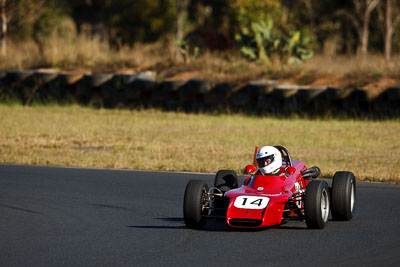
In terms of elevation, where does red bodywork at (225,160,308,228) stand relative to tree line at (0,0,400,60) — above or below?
below

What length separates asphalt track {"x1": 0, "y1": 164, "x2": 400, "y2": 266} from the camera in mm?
6828

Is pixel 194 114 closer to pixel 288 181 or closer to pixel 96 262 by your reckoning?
pixel 288 181

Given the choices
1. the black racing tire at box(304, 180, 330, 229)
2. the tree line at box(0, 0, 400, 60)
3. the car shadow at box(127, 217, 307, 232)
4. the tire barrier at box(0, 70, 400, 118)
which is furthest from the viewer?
the tree line at box(0, 0, 400, 60)

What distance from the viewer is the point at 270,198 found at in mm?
7961

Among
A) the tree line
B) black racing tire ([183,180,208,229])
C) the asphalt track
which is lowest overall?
the asphalt track

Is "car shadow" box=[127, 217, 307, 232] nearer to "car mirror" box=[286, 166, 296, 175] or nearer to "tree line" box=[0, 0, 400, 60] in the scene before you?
"car mirror" box=[286, 166, 296, 175]

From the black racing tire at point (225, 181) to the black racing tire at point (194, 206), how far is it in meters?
0.79

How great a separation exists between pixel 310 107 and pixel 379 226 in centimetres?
1165

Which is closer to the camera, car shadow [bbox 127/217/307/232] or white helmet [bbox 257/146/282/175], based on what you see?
car shadow [bbox 127/217/307/232]

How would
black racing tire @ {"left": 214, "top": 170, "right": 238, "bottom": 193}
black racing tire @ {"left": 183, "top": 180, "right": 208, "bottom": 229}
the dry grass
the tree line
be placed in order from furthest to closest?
the tree line, the dry grass, black racing tire @ {"left": 214, "top": 170, "right": 238, "bottom": 193}, black racing tire @ {"left": 183, "top": 180, "right": 208, "bottom": 229}

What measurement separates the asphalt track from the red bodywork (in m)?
0.16

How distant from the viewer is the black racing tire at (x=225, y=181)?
29.7ft

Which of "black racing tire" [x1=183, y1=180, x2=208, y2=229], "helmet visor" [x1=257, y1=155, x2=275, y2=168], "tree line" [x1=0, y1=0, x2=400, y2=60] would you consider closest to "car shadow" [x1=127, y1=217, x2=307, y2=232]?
"black racing tire" [x1=183, y1=180, x2=208, y2=229]

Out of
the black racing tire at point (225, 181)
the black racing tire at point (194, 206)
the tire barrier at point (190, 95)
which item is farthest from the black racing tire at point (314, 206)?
the tire barrier at point (190, 95)
